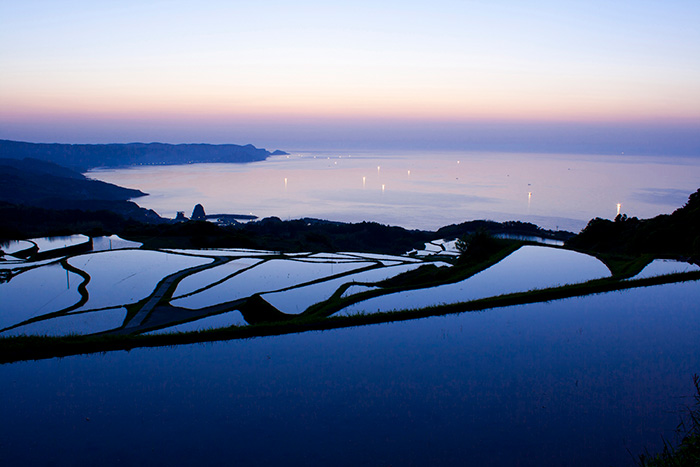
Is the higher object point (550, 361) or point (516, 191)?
point (516, 191)

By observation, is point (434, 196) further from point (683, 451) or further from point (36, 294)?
point (683, 451)

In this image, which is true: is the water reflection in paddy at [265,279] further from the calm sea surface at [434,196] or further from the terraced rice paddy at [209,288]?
the calm sea surface at [434,196]

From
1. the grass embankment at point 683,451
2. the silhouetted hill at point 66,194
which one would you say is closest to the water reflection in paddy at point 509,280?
the grass embankment at point 683,451

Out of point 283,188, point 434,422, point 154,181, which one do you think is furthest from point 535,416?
point 154,181

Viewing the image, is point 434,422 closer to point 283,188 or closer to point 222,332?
point 222,332

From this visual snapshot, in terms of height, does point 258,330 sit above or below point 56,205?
above

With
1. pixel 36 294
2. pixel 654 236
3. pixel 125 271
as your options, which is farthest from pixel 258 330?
pixel 654 236
